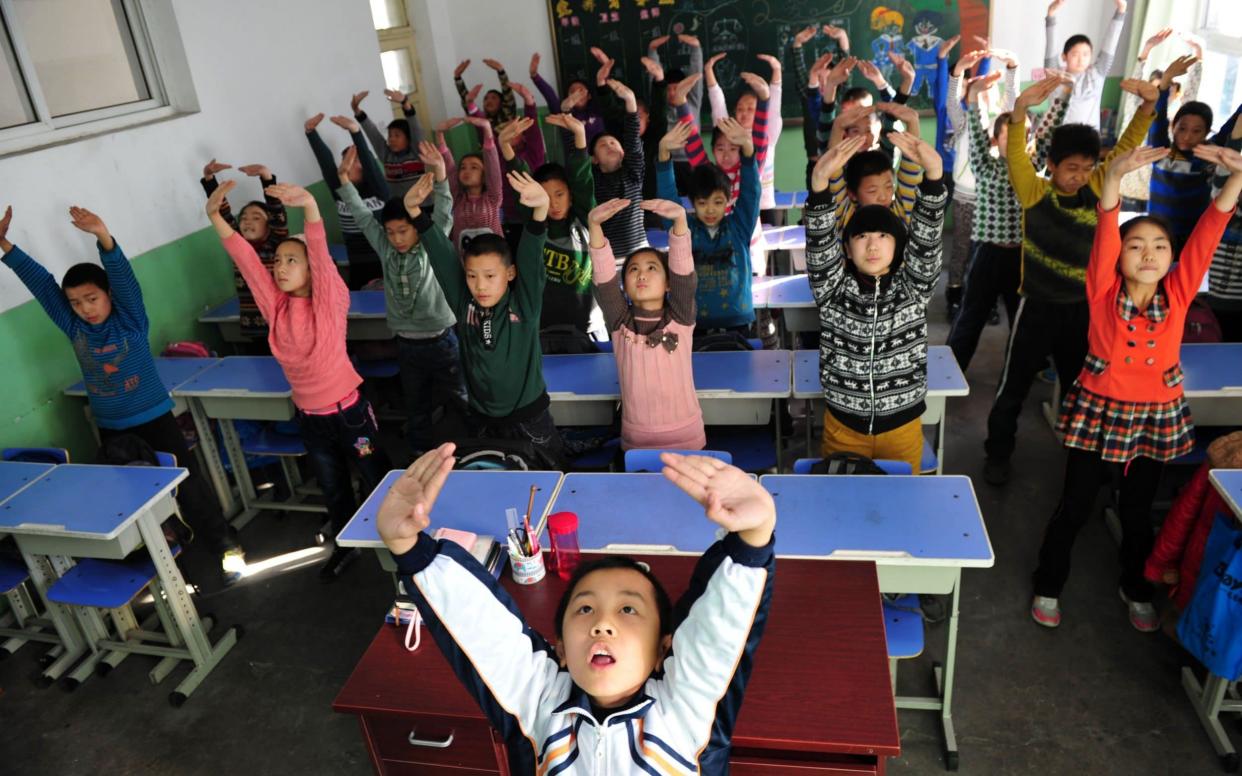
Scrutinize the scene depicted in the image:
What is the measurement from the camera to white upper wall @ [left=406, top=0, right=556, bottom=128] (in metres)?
7.17

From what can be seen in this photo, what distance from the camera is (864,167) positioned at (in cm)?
362

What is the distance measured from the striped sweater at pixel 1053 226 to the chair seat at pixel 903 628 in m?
1.62

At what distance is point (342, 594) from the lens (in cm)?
353

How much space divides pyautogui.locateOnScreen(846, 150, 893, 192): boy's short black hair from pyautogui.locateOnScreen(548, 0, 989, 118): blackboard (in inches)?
146

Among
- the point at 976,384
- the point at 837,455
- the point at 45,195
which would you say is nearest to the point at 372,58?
the point at 45,195

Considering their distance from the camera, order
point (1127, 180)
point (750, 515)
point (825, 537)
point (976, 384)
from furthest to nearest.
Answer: point (1127, 180) < point (976, 384) < point (825, 537) < point (750, 515)

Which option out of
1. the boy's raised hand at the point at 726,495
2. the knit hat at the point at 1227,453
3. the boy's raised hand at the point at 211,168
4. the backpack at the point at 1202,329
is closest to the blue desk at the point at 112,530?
the boy's raised hand at the point at 211,168

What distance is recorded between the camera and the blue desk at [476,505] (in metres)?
2.48

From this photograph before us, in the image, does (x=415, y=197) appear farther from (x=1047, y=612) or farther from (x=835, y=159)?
(x=1047, y=612)

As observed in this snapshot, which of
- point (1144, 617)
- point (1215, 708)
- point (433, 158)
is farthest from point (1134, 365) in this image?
point (433, 158)

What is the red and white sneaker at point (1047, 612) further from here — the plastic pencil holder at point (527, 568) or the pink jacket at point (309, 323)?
the pink jacket at point (309, 323)

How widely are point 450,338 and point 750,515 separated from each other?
2817mm

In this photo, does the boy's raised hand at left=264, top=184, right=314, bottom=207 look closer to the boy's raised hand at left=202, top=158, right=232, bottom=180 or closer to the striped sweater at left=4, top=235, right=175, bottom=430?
the striped sweater at left=4, top=235, right=175, bottom=430

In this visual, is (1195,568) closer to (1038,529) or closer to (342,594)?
(1038,529)
